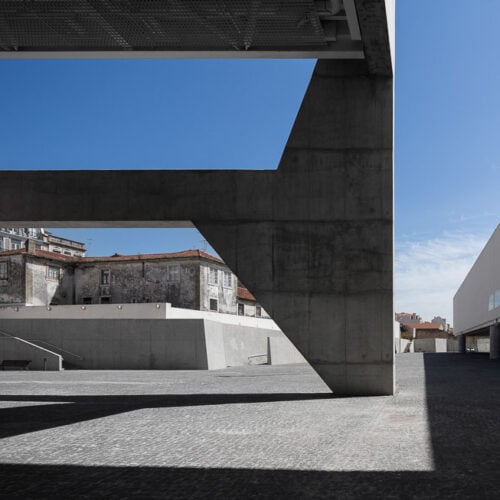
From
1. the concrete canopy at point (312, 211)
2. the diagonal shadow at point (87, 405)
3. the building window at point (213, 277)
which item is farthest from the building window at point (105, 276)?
the concrete canopy at point (312, 211)

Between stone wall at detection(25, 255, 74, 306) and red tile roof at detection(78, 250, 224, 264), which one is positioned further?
red tile roof at detection(78, 250, 224, 264)

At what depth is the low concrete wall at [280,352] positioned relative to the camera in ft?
128

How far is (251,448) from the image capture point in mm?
7777

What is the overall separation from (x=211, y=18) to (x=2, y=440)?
8017mm

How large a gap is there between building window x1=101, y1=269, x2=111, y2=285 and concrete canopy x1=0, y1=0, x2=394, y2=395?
4298 cm

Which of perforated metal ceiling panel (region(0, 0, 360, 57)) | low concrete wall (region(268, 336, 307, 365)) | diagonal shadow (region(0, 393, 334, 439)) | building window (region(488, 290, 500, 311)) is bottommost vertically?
low concrete wall (region(268, 336, 307, 365))

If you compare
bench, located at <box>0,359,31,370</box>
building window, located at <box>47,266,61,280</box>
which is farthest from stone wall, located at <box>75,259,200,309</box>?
bench, located at <box>0,359,31,370</box>

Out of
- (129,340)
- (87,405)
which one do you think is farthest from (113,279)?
(87,405)

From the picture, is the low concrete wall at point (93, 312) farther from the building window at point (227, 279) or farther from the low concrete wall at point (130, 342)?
the building window at point (227, 279)

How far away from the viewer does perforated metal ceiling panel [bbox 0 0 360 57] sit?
11766mm

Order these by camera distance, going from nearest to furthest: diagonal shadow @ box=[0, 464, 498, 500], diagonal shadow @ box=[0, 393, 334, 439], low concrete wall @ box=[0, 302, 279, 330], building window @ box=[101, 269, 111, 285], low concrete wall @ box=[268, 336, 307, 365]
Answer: diagonal shadow @ box=[0, 464, 498, 500]
diagonal shadow @ box=[0, 393, 334, 439]
low concrete wall @ box=[0, 302, 279, 330]
low concrete wall @ box=[268, 336, 307, 365]
building window @ box=[101, 269, 111, 285]

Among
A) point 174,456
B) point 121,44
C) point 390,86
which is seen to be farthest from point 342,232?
point 174,456

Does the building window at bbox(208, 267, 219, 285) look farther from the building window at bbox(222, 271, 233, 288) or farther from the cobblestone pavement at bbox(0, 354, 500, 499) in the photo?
the cobblestone pavement at bbox(0, 354, 500, 499)

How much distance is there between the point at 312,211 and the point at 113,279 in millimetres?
44654
